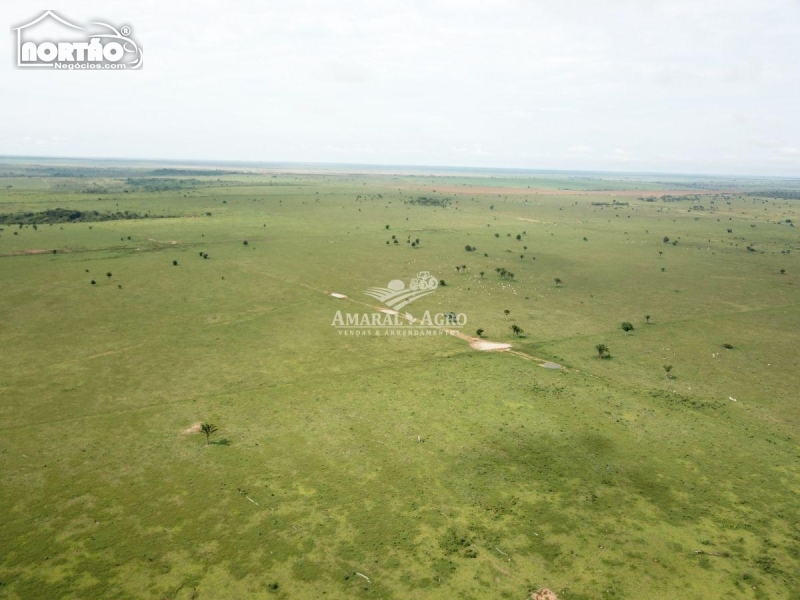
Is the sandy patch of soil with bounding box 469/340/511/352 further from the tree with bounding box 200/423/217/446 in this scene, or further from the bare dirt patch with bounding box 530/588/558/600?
the bare dirt patch with bounding box 530/588/558/600

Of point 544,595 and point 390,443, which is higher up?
point 390,443

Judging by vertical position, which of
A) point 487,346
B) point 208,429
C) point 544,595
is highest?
point 487,346

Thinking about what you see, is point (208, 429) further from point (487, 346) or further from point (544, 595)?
point (487, 346)

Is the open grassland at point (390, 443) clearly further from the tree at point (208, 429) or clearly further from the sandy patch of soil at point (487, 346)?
the sandy patch of soil at point (487, 346)

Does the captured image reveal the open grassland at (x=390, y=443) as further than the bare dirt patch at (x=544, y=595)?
Yes

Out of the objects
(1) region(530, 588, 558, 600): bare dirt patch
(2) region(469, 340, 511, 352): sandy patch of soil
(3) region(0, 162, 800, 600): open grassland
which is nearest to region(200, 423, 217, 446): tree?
(3) region(0, 162, 800, 600): open grassland

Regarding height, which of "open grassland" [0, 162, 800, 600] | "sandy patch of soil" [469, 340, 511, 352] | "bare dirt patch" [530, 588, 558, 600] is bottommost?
"bare dirt patch" [530, 588, 558, 600]

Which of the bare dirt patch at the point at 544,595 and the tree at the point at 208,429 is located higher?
the tree at the point at 208,429

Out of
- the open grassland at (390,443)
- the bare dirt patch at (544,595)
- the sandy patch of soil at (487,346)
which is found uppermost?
the sandy patch of soil at (487,346)

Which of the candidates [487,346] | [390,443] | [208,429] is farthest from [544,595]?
[487,346]

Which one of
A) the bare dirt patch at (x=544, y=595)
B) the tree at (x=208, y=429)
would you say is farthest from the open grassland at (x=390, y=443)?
the tree at (x=208, y=429)
